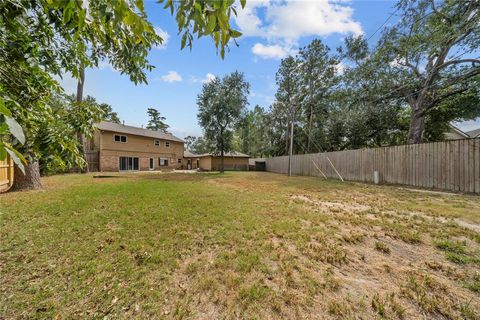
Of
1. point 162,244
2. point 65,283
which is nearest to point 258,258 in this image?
point 162,244

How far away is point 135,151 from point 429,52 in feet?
82.9

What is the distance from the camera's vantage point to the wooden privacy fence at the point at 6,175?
7.11m

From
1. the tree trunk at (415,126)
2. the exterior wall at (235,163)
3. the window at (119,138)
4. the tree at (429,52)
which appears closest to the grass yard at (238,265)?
the tree at (429,52)

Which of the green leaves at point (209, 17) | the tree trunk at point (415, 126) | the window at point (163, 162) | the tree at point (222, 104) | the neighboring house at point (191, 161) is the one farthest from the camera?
the neighboring house at point (191, 161)

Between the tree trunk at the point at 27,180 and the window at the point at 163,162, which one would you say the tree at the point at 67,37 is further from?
the window at the point at 163,162

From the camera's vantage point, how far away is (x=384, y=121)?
1805 cm

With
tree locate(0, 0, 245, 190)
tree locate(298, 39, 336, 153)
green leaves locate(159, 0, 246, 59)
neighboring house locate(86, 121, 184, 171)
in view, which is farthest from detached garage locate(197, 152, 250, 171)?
green leaves locate(159, 0, 246, 59)

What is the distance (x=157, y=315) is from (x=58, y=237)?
2648 mm

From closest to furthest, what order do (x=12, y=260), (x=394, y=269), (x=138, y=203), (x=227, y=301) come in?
1. (x=227, y=301)
2. (x=394, y=269)
3. (x=12, y=260)
4. (x=138, y=203)

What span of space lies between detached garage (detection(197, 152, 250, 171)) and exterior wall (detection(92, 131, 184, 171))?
393 centimetres

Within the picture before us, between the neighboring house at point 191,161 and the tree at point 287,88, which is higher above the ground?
the tree at point 287,88

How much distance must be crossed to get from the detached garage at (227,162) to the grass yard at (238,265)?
954 inches

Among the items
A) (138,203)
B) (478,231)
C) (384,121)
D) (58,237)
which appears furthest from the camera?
(384,121)

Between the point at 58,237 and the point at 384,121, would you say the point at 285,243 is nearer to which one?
the point at 58,237
